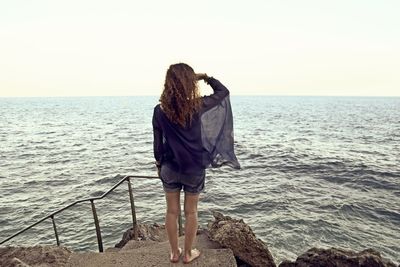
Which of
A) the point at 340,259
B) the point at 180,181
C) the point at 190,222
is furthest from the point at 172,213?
the point at 340,259

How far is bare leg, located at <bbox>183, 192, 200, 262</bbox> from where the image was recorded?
365 cm

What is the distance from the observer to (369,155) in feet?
86.8

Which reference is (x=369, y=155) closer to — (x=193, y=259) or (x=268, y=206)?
(x=268, y=206)

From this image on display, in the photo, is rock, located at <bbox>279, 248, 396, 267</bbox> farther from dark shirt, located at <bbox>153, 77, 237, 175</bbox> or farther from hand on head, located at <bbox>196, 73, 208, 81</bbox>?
hand on head, located at <bbox>196, 73, 208, 81</bbox>

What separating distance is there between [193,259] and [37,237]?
1044cm

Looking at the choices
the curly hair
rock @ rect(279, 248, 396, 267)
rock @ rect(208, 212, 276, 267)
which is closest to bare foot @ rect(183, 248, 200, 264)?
rock @ rect(208, 212, 276, 267)

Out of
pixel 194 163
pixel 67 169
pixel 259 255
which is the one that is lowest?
pixel 67 169

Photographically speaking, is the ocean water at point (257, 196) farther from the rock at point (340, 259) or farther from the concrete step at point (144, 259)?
the concrete step at point (144, 259)

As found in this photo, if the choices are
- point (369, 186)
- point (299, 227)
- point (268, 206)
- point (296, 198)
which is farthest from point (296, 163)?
point (299, 227)

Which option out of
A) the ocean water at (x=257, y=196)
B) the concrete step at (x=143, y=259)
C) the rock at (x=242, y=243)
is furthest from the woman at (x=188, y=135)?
the ocean water at (x=257, y=196)

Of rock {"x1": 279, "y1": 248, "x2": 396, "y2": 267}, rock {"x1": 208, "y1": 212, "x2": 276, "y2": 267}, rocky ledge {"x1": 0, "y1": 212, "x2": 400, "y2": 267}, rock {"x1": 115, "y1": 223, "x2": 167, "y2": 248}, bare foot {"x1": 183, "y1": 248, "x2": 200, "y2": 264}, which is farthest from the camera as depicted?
rock {"x1": 115, "y1": 223, "x2": 167, "y2": 248}

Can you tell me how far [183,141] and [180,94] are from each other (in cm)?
51

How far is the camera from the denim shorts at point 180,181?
354 centimetres

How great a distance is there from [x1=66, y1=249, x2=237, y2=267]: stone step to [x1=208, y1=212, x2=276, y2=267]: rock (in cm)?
64
